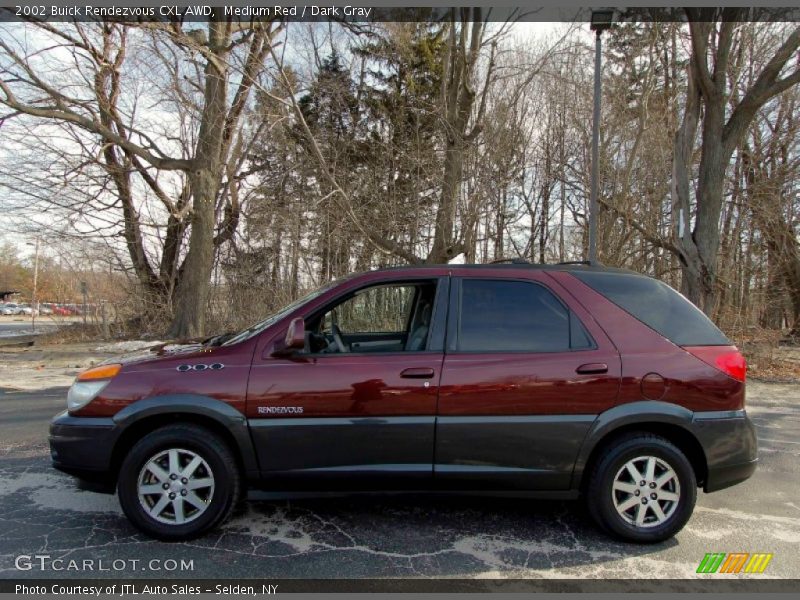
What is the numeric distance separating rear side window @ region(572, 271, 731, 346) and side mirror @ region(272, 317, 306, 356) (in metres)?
2.00

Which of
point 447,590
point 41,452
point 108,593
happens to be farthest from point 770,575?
point 41,452

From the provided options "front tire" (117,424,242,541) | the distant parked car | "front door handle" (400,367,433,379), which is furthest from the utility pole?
the distant parked car

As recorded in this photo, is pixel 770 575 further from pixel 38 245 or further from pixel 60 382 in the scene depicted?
pixel 38 245

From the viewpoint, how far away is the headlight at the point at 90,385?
325 cm

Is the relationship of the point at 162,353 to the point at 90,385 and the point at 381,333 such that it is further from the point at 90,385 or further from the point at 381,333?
the point at 381,333

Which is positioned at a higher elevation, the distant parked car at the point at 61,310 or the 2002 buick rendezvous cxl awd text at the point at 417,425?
the distant parked car at the point at 61,310

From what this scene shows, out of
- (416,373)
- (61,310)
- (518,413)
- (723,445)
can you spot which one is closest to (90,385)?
(416,373)

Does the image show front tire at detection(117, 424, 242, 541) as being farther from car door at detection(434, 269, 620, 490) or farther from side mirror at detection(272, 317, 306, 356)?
car door at detection(434, 269, 620, 490)

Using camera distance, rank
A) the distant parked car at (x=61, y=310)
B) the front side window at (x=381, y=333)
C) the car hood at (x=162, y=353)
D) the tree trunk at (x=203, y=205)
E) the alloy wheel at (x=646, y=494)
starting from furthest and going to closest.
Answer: the distant parked car at (x=61, y=310) → the tree trunk at (x=203, y=205) → the front side window at (x=381, y=333) → the car hood at (x=162, y=353) → the alloy wheel at (x=646, y=494)

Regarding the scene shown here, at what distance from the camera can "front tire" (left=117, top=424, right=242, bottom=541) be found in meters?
3.17

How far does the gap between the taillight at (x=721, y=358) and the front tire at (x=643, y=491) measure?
653 millimetres

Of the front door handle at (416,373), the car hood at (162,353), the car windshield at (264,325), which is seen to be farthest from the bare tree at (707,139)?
the car hood at (162,353)

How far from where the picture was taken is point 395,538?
129 inches

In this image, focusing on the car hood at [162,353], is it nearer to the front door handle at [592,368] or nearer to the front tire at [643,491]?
the front door handle at [592,368]
